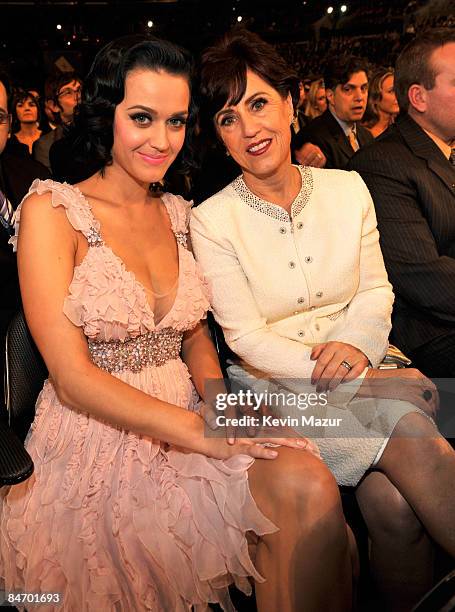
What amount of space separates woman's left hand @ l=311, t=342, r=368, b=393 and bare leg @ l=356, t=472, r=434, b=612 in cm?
30

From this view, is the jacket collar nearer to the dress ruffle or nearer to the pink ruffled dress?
the pink ruffled dress

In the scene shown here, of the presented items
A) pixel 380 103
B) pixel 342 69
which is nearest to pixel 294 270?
pixel 342 69

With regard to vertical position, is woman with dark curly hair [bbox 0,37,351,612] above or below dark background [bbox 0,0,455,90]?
below

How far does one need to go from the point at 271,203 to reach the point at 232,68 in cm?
40

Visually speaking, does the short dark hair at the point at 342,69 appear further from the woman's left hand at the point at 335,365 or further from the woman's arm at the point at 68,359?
the woman's arm at the point at 68,359

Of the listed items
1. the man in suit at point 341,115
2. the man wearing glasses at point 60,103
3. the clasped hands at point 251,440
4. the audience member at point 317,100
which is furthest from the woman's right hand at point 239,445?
the audience member at point 317,100

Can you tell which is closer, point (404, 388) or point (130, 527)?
point (130, 527)

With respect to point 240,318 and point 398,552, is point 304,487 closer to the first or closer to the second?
point 398,552

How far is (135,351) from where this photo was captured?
74.4 inches

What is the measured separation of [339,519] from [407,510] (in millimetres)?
267

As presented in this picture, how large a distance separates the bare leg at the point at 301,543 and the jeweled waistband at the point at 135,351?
446mm

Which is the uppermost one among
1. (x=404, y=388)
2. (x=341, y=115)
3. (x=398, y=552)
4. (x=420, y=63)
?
(x=420, y=63)

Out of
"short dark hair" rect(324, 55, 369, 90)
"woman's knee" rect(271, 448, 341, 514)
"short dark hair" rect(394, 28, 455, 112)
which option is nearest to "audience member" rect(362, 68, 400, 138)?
"short dark hair" rect(324, 55, 369, 90)

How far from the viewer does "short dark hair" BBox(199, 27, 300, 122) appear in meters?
2.11
